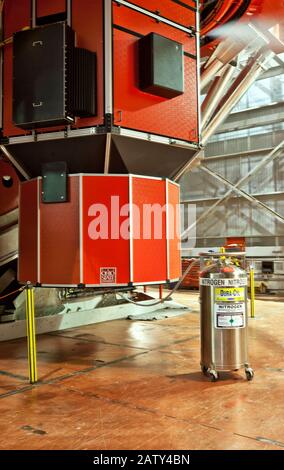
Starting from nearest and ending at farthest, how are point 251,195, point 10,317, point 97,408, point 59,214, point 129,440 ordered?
point 129,440 < point 97,408 < point 59,214 < point 10,317 < point 251,195

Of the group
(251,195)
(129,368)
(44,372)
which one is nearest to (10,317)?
(44,372)

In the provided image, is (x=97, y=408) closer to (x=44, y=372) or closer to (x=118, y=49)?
(x=44, y=372)

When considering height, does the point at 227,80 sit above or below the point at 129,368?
above

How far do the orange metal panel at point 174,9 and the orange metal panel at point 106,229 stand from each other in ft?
7.53

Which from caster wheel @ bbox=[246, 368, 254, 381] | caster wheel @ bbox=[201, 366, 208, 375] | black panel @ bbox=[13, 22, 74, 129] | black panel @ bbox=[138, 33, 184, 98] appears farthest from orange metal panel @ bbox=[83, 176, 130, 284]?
caster wheel @ bbox=[246, 368, 254, 381]

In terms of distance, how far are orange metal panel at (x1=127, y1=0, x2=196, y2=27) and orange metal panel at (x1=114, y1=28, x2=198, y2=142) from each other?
23 cm

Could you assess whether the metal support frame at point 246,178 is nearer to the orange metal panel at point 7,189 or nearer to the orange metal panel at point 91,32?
the orange metal panel at point 7,189

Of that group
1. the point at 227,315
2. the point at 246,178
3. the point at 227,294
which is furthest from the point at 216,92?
the point at 246,178

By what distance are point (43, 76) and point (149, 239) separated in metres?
2.48

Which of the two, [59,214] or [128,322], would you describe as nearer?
[59,214]

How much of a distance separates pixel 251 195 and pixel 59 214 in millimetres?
13332

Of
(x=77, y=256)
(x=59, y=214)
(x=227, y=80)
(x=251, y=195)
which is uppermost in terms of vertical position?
(x=227, y=80)

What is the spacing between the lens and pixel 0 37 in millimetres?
6016

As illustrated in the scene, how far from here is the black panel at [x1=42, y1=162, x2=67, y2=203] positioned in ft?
18.8
